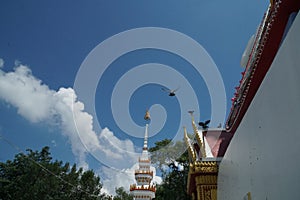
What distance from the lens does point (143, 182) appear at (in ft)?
36.6

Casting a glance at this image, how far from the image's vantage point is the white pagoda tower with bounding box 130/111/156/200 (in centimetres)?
1075

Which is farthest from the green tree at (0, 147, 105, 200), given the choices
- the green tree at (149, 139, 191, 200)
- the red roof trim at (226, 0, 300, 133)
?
the red roof trim at (226, 0, 300, 133)

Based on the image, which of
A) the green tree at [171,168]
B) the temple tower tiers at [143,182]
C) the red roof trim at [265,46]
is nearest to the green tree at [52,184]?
the green tree at [171,168]

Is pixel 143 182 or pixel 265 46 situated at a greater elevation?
pixel 265 46

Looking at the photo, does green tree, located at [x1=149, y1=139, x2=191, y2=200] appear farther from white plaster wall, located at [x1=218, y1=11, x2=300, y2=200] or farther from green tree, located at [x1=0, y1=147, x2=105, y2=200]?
white plaster wall, located at [x1=218, y1=11, x2=300, y2=200]

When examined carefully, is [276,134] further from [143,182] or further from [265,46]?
[143,182]

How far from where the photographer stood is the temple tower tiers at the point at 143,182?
10750 millimetres

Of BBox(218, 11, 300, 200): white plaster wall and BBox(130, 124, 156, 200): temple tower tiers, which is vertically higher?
BBox(130, 124, 156, 200): temple tower tiers

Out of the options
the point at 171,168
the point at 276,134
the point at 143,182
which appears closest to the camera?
the point at 276,134

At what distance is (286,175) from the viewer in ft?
6.13

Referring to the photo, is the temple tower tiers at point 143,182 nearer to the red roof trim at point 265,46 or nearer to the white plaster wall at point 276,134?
the red roof trim at point 265,46

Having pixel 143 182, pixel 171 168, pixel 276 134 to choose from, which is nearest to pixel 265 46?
pixel 276 134

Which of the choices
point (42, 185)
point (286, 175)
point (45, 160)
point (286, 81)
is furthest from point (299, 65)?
point (45, 160)

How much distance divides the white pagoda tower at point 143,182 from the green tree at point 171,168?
635cm
